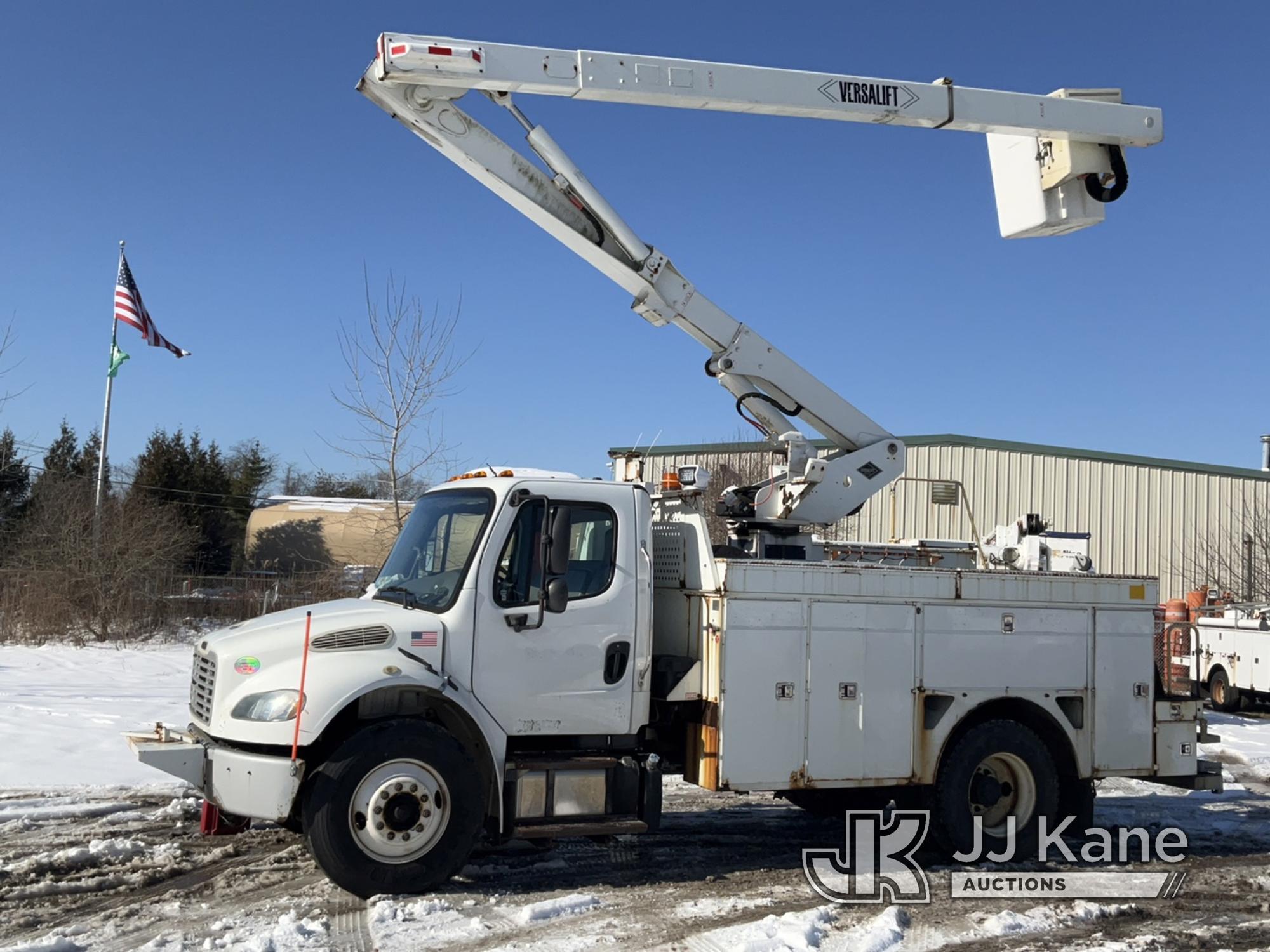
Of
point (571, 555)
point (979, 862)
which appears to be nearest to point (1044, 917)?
point (979, 862)

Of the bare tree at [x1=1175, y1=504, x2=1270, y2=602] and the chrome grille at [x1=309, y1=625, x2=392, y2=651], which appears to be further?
the bare tree at [x1=1175, y1=504, x2=1270, y2=602]

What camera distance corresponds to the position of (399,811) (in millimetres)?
6465

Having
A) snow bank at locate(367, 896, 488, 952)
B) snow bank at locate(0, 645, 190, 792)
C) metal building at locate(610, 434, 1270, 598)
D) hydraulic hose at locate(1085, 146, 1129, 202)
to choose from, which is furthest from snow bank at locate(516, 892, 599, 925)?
metal building at locate(610, 434, 1270, 598)

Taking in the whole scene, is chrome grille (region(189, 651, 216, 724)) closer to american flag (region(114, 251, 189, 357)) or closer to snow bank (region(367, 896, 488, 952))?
snow bank (region(367, 896, 488, 952))

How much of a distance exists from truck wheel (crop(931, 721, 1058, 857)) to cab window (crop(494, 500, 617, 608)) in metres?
3.04

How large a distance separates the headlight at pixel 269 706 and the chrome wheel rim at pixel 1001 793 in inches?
195

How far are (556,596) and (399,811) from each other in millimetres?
1601

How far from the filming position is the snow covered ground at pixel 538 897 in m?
5.95

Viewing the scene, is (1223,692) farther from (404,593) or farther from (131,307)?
(131,307)

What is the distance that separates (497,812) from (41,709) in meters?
8.56

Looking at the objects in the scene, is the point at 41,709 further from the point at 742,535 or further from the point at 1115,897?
the point at 1115,897

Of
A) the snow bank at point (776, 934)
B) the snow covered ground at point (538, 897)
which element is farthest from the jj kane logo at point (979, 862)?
the snow bank at point (776, 934)

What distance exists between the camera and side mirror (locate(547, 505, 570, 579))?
6.84 m

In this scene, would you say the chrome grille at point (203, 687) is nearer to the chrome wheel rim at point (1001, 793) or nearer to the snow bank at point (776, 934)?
the snow bank at point (776, 934)
